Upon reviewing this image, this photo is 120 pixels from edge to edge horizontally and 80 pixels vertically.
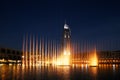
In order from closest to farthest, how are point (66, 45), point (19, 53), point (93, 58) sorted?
point (93, 58) → point (66, 45) → point (19, 53)

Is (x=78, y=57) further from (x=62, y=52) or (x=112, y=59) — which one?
(x=62, y=52)

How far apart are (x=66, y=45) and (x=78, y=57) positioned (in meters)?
39.8

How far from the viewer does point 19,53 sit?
169500 millimetres

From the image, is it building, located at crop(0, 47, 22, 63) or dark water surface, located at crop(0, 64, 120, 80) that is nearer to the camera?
dark water surface, located at crop(0, 64, 120, 80)

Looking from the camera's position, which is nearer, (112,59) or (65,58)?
(65,58)

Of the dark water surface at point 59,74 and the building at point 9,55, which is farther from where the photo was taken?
the building at point 9,55

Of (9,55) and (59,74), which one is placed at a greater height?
(9,55)

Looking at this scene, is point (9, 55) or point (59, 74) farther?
point (9, 55)

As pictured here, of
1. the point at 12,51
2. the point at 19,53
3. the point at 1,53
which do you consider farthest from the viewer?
the point at 19,53

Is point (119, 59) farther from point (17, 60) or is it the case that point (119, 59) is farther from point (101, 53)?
point (17, 60)

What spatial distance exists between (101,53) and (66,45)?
205ft

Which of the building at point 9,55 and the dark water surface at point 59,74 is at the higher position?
the building at point 9,55

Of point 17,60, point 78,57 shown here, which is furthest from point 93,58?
point 17,60

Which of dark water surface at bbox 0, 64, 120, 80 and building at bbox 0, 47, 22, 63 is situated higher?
building at bbox 0, 47, 22, 63
